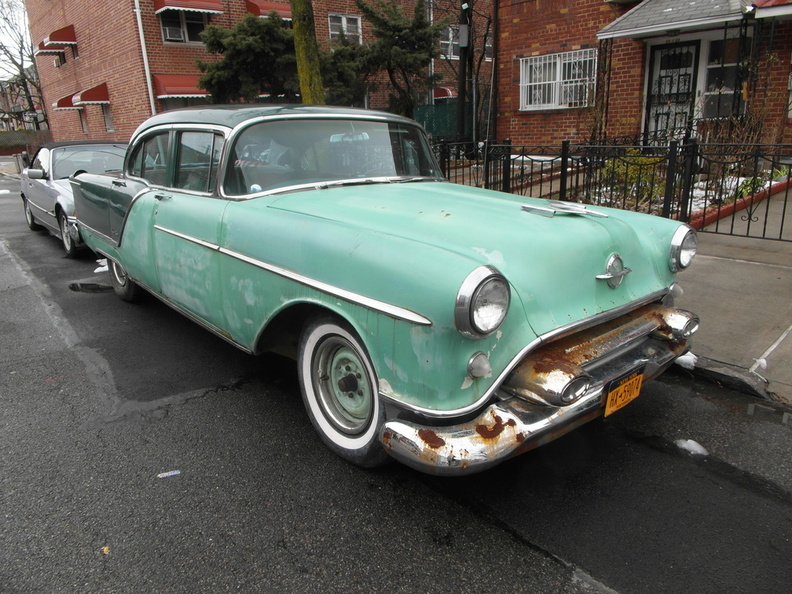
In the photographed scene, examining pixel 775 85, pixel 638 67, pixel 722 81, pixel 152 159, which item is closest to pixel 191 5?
pixel 638 67

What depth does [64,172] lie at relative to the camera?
814 centimetres

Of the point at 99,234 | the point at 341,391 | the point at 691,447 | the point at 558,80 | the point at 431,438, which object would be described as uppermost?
the point at 558,80

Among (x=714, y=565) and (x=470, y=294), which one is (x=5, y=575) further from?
(x=714, y=565)

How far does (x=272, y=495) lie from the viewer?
2719mm

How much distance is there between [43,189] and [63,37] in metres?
17.2

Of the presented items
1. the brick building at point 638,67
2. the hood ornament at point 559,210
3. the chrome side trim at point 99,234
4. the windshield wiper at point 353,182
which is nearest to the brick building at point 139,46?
the brick building at point 638,67

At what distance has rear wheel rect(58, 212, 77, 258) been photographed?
771 cm

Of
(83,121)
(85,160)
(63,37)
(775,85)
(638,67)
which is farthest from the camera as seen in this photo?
(83,121)

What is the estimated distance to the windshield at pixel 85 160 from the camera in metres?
8.16

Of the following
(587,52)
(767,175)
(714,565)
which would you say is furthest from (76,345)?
(587,52)

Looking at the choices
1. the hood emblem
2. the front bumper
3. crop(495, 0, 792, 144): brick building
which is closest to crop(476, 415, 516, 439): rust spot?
the front bumper

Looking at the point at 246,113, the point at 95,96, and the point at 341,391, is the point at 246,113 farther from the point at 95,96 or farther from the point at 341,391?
the point at 95,96

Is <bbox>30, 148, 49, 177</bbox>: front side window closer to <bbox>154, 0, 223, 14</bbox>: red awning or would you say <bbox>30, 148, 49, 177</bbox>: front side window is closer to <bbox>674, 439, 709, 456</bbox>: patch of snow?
<bbox>674, 439, 709, 456</bbox>: patch of snow

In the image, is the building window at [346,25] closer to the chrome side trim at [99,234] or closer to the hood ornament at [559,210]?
the chrome side trim at [99,234]
